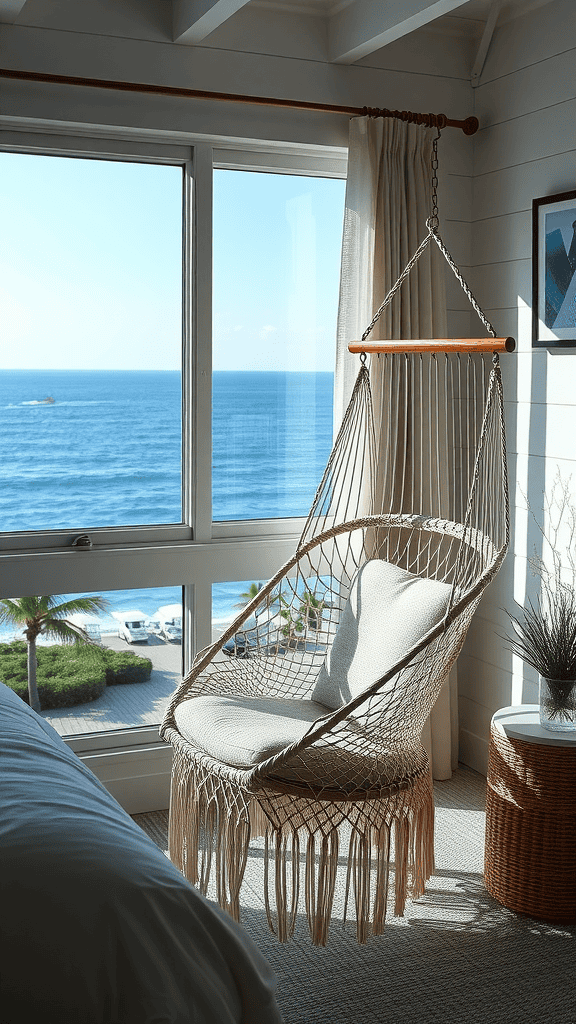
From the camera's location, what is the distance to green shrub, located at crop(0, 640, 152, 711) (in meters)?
3.08

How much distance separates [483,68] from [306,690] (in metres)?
2.30

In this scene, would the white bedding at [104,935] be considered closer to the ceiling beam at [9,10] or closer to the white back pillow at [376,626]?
the white back pillow at [376,626]

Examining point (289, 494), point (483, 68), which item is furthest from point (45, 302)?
point (483, 68)

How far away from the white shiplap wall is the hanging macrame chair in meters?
0.16

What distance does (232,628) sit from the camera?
2.79m

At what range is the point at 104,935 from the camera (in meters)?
1.16

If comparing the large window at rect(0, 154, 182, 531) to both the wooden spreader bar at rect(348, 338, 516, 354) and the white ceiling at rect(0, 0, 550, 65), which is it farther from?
the wooden spreader bar at rect(348, 338, 516, 354)

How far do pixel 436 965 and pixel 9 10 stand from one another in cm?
279

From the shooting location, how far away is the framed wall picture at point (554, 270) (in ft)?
9.70

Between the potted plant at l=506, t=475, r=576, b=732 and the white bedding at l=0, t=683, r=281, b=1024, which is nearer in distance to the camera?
the white bedding at l=0, t=683, r=281, b=1024

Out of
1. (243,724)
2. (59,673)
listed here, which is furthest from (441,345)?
(59,673)

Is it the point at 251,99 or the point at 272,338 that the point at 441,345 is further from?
the point at 251,99

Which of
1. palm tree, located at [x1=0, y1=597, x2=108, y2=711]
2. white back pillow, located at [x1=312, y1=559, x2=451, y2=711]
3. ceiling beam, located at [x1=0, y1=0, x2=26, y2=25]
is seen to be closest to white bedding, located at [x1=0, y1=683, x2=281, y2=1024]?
white back pillow, located at [x1=312, y1=559, x2=451, y2=711]

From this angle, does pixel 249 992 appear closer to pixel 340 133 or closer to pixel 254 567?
pixel 254 567
